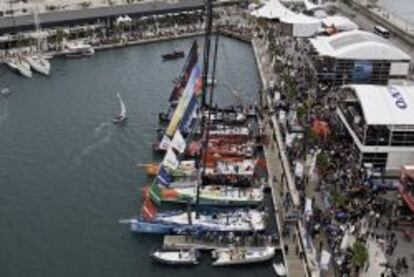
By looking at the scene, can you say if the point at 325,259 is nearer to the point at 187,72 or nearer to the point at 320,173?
the point at 320,173

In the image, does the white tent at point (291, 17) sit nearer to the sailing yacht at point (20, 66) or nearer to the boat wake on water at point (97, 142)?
the sailing yacht at point (20, 66)

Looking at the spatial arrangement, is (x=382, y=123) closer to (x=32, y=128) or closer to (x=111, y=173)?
(x=111, y=173)

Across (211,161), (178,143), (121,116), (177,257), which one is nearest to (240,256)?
(177,257)

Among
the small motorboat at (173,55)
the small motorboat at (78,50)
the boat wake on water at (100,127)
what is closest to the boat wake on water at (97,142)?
the boat wake on water at (100,127)

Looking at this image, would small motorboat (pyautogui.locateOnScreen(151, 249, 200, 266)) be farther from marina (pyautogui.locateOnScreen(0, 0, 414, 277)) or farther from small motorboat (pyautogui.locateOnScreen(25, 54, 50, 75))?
small motorboat (pyautogui.locateOnScreen(25, 54, 50, 75))

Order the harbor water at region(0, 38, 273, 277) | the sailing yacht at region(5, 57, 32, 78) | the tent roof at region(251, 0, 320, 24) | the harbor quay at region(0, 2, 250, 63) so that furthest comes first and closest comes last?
1. the tent roof at region(251, 0, 320, 24)
2. the harbor quay at region(0, 2, 250, 63)
3. the sailing yacht at region(5, 57, 32, 78)
4. the harbor water at region(0, 38, 273, 277)

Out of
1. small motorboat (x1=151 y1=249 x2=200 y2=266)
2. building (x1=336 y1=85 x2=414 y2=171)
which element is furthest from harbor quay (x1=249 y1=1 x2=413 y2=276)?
small motorboat (x1=151 y1=249 x2=200 y2=266)

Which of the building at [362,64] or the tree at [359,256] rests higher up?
the building at [362,64]
